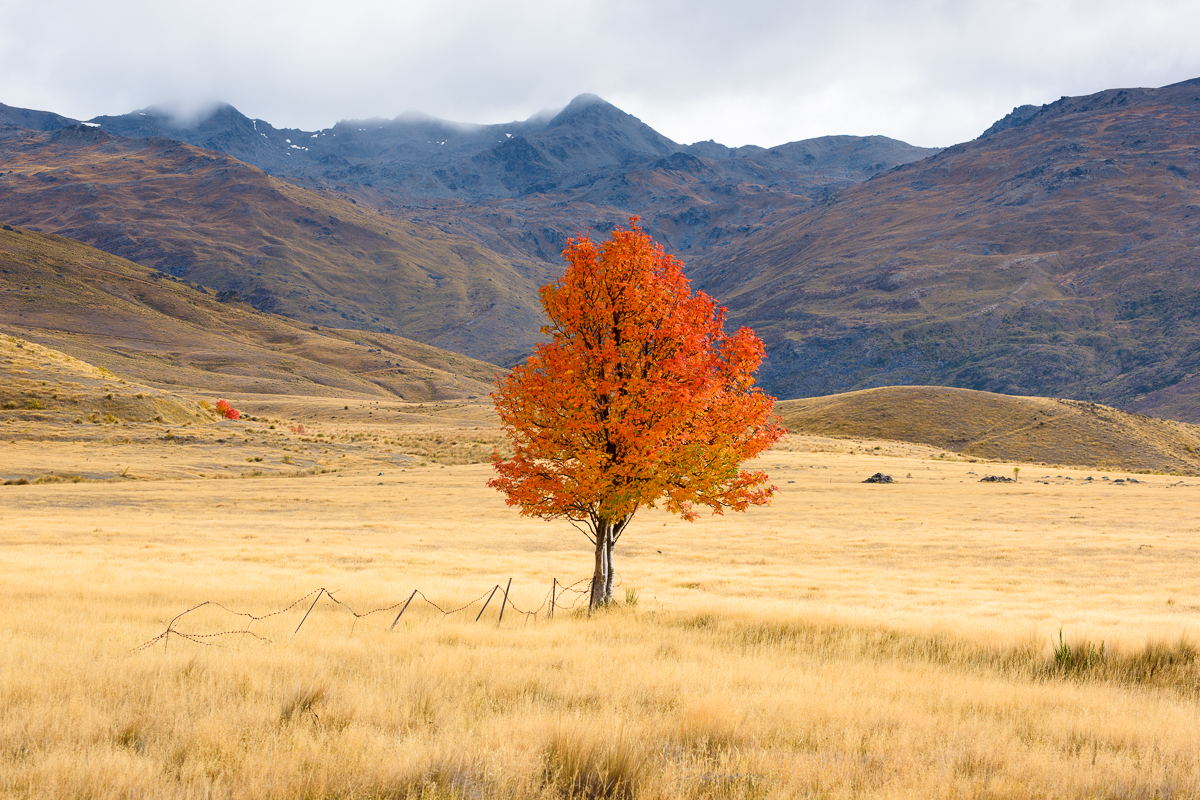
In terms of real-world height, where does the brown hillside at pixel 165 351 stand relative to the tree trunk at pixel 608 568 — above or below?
above

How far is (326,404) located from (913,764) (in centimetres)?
12514

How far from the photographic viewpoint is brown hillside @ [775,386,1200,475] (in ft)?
342

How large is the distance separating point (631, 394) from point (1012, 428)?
4848 inches

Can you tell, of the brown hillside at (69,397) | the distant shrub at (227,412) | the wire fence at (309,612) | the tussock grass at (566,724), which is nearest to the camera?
the tussock grass at (566,724)

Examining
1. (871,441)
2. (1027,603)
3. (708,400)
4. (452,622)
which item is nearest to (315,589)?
(452,622)

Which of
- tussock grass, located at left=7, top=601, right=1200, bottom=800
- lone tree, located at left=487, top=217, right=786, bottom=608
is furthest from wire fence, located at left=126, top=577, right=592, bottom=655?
lone tree, located at left=487, top=217, right=786, bottom=608

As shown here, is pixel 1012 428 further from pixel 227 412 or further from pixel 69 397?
pixel 69 397

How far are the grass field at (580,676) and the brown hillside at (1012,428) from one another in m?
77.2

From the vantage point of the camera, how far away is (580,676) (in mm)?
8914

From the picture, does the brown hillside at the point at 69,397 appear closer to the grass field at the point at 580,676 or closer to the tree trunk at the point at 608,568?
the grass field at the point at 580,676

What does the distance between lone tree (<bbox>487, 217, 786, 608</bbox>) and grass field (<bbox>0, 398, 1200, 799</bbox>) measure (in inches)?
110

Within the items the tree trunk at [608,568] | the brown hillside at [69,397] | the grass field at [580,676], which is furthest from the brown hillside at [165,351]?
the tree trunk at [608,568]

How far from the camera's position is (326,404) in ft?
396

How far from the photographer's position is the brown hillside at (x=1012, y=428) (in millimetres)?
104188
